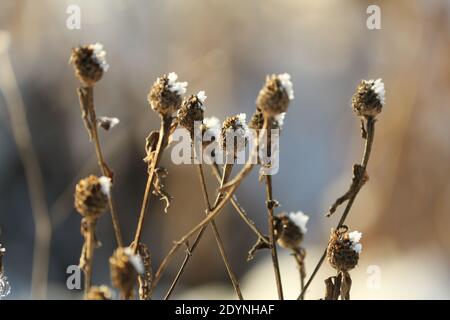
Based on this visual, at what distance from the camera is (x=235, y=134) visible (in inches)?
15.1

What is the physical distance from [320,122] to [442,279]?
512mm

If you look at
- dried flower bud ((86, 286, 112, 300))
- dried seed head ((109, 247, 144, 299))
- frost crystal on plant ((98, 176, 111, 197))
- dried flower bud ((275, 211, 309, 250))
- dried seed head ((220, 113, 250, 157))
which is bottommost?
dried flower bud ((86, 286, 112, 300))

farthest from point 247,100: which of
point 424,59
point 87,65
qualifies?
point 87,65

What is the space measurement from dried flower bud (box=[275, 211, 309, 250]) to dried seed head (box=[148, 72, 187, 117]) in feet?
0.30

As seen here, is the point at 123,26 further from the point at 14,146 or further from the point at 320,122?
the point at 320,122

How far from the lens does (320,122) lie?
165 cm

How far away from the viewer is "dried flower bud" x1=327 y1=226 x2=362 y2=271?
355 mm

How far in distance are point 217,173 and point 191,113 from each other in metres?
0.04

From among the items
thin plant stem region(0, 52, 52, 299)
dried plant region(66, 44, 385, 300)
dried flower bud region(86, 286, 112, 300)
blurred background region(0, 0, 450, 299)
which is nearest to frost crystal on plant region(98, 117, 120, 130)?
dried plant region(66, 44, 385, 300)

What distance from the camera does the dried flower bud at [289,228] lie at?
0.36m

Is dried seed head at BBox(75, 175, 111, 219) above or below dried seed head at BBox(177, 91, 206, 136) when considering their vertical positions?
below

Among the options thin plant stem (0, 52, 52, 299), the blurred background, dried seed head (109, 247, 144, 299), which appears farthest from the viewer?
the blurred background

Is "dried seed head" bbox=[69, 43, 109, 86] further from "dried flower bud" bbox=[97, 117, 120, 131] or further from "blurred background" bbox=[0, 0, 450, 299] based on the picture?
"blurred background" bbox=[0, 0, 450, 299]

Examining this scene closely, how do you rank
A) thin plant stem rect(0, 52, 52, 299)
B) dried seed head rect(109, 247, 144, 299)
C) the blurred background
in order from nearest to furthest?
dried seed head rect(109, 247, 144, 299) → thin plant stem rect(0, 52, 52, 299) → the blurred background
